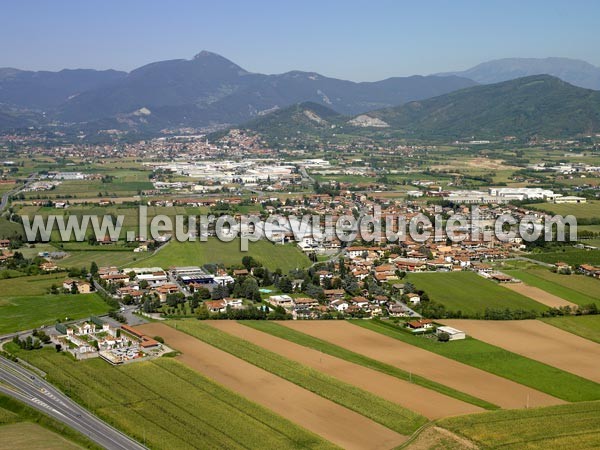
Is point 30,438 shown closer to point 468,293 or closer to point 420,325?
point 420,325

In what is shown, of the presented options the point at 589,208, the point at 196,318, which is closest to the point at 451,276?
the point at 196,318

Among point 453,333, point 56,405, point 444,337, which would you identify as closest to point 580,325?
A: point 453,333

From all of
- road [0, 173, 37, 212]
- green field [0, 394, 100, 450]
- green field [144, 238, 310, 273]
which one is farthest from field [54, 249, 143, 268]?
green field [0, 394, 100, 450]

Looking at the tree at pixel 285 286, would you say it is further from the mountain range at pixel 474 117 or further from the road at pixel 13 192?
the mountain range at pixel 474 117

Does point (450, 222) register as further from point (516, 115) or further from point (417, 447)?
point (516, 115)

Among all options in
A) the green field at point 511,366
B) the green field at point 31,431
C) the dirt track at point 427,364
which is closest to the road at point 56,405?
the green field at point 31,431

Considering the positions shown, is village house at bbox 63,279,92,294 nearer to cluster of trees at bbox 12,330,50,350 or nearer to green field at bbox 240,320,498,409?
cluster of trees at bbox 12,330,50,350
